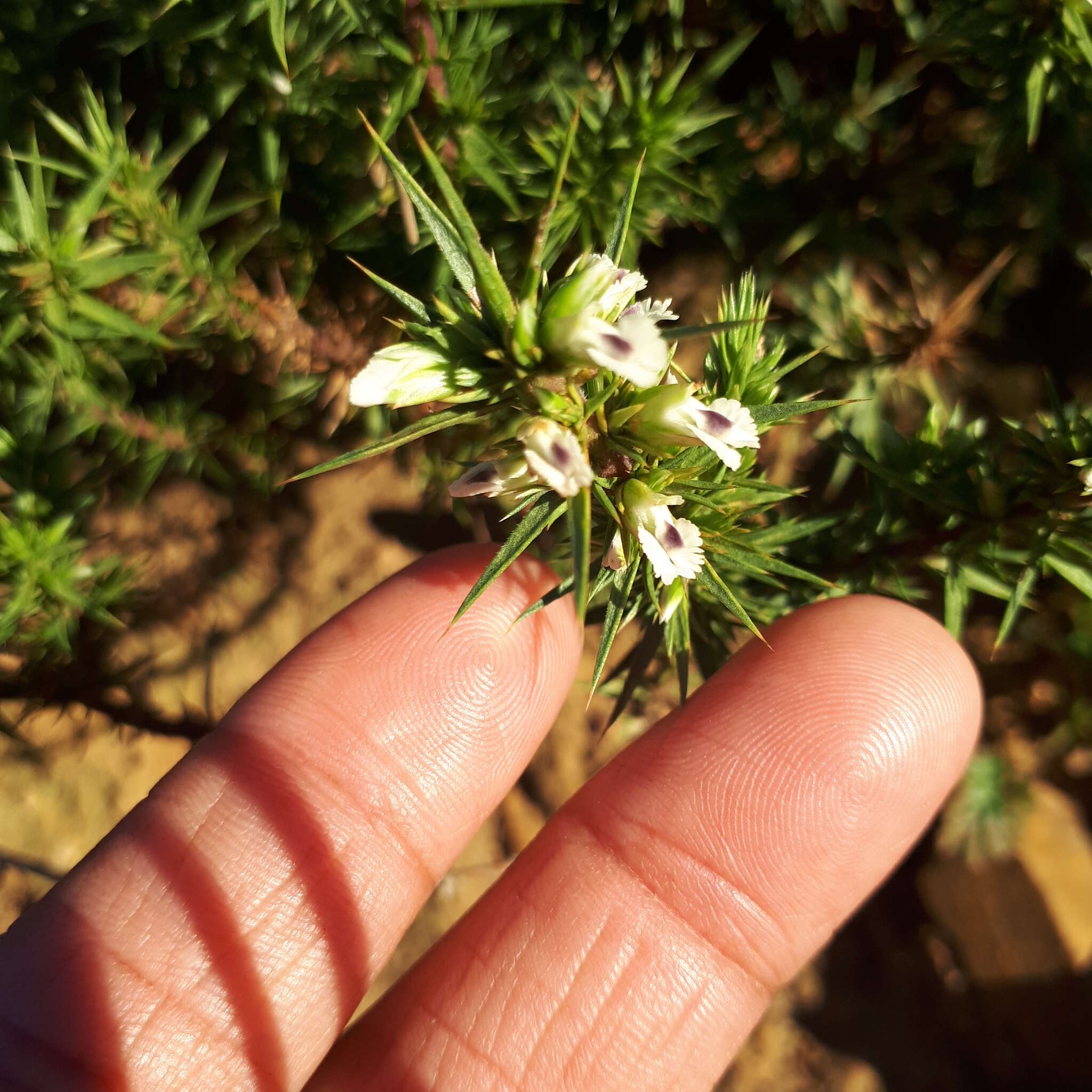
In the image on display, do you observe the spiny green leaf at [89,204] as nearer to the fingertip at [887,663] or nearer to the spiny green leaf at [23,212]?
the spiny green leaf at [23,212]

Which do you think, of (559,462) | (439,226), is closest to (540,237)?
(439,226)

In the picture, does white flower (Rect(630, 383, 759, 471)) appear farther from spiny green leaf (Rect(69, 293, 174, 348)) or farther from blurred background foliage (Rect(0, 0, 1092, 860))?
spiny green leaf (Rect(69, 293, 174, 348))

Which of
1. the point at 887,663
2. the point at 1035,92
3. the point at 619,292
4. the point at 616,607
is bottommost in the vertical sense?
the point at 887,663

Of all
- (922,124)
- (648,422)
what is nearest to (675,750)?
(648,422)

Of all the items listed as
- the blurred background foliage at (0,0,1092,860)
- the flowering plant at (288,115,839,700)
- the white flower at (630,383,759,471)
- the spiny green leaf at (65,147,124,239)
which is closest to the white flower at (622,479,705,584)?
the flowering plant at (288,115,839,700)

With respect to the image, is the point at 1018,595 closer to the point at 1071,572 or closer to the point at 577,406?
the point at 1071,572

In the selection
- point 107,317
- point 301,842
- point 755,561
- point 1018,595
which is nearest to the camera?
point 755,561
